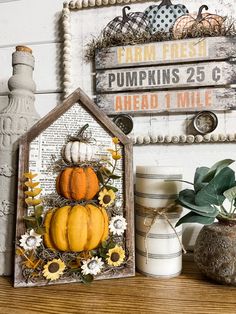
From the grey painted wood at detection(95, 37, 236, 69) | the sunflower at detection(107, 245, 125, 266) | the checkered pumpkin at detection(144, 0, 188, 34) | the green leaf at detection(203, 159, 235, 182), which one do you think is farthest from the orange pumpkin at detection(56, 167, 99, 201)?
the checkered pumpkin at detection(144, 0, 188, 34)

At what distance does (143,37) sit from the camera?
0.75 meters

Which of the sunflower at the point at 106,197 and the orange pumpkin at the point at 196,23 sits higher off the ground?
the orange pumpkin at the point at 196,23

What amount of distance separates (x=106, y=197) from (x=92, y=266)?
14cm

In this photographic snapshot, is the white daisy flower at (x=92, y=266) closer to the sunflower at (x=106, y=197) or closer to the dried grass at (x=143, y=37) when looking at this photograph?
the sunflower at (x=106, y=197)

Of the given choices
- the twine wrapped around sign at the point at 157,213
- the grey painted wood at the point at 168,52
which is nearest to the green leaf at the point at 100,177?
the twine wrapped around sign at the point at 157,213

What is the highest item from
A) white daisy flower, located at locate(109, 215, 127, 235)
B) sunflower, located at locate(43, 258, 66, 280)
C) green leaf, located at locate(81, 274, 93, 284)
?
white daisy flower, located at locate(109, 215, 127, 235)

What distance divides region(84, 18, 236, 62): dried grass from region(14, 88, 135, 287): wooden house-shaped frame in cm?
25

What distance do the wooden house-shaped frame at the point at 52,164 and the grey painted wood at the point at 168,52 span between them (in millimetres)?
218

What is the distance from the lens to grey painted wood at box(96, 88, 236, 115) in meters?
0.71

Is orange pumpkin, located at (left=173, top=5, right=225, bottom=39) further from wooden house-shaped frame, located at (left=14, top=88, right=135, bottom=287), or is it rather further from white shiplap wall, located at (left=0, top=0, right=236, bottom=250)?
wooden house-shaped frame, located at (left=14, top=88, right=135, bottom=287)

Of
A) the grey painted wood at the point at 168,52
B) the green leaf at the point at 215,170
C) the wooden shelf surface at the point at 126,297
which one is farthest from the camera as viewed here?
the grey painted wood at the point at 168,52

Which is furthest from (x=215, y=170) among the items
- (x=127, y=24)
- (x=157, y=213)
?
(x=127, y=24)

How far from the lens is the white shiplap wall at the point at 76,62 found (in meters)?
0.74

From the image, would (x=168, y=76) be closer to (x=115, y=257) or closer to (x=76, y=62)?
(x=76, y=62)
